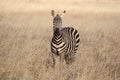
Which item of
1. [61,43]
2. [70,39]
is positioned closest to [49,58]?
[70,39]

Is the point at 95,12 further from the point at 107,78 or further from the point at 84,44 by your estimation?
the point at 107,78

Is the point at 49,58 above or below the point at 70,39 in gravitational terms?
below

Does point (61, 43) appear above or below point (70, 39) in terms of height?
below

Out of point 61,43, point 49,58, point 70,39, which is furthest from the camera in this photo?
point 49,58

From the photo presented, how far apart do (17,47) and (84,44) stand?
260cm

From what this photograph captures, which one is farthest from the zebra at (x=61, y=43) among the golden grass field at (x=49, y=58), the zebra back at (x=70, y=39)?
the golden grass field at (x=49, y=58)

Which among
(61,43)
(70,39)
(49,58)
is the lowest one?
(49,58)

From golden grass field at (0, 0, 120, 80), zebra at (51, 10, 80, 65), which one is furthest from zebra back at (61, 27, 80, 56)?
golden grass field at (0, 0, 120, 80)

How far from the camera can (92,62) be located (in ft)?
25.8

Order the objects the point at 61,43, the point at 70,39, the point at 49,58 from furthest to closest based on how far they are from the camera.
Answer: the point at 49,58 < the point at 70,39 < the point at 61,43

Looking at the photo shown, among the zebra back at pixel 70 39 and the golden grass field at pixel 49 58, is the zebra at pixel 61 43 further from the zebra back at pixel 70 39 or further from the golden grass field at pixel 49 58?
the golden grass field at pixel 49 58

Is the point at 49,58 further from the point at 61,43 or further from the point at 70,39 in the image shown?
the point at 61,43

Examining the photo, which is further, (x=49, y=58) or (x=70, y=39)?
(x=49, y=58)

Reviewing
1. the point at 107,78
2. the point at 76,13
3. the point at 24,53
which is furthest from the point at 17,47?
the point at 76,13
